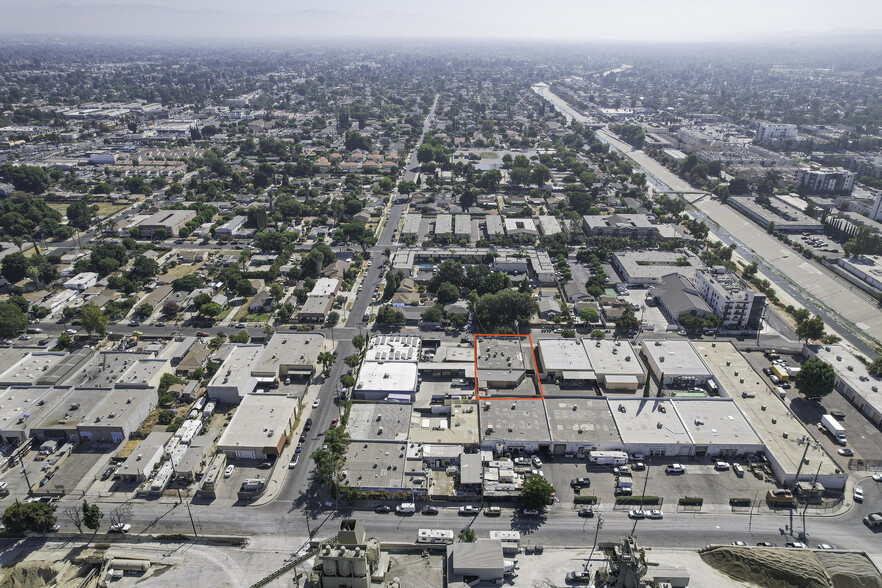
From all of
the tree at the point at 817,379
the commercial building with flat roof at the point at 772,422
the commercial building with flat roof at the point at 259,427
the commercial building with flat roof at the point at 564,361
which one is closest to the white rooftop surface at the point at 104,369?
the commercial building with flat roof at the point at 259,427

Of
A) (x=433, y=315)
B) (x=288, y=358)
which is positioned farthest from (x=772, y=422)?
(x=288, y=358)

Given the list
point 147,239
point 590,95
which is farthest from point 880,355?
point 590,95

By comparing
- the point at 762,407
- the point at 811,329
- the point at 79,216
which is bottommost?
the point at 762,407

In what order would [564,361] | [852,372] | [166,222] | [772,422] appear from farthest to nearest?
[166,222] < [564,361] < [852,372] < [772,422]

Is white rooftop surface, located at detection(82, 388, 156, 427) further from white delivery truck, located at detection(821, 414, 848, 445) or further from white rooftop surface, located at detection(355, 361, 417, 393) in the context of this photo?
white delivery truck, located at detection(821, 414, 848, 445)

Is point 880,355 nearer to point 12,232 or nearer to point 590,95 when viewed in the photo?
point 12,232

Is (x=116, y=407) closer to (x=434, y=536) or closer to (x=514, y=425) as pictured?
(x=434, y=536)

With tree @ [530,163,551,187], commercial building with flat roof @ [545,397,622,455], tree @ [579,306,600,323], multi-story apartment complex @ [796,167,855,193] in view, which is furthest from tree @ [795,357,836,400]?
multi-story apartment complex @ [796,167,855,193]
